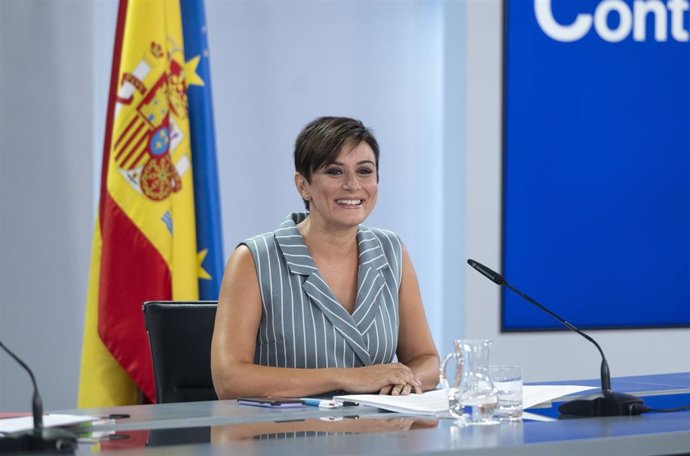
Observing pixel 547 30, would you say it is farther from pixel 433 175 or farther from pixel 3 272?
pixel 3 272

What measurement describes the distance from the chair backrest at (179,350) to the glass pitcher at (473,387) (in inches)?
A: 32.9

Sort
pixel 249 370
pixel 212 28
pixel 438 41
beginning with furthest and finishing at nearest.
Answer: pixel 438 41, pixel 212 28, pixel 249 370

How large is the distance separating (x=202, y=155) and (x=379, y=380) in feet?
5.70

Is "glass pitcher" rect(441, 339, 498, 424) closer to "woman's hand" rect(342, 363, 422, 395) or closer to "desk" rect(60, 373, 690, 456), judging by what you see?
"desk" rect(60, 373, 690, 456)

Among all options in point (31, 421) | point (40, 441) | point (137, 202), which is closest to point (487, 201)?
point (137, 202)

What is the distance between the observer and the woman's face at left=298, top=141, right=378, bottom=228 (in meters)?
2.55

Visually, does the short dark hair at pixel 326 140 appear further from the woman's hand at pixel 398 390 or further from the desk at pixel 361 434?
the desk at pixel 361 434

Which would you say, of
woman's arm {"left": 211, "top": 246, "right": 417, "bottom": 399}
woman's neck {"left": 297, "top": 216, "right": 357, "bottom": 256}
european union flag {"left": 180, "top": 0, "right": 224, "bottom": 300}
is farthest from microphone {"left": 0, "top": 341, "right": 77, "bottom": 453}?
european union flag {"left": 180, "top": 0, "right": 224, "bottom": 300}

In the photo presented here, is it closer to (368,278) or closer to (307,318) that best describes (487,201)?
(368,278)

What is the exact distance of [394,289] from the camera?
263 cm

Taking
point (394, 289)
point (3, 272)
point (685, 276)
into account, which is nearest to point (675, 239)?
point (685, 276)

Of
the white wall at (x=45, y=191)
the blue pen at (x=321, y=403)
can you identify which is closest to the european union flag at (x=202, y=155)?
the white wall at (x=45, y=191)

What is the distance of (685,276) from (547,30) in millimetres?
1347

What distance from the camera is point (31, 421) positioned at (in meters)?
1.60
